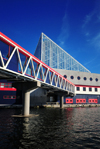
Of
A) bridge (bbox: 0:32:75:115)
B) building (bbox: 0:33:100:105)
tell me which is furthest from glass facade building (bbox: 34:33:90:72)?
bridge (bbox: 0:32:75:115)

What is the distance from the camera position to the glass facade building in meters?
138

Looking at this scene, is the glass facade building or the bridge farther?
the glass facade building

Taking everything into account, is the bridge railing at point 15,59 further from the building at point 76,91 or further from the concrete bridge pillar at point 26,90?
the concrete bridge pillar at point 26,90

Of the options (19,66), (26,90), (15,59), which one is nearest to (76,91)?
(26,90)

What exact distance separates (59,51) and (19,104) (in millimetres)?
112413

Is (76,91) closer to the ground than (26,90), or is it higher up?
closer to the ground

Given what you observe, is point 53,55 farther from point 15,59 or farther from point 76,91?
point 15,59

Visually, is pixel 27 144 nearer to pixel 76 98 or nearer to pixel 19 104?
pixel 19 104

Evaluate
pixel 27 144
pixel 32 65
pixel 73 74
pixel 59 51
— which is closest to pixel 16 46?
pixel 32 65

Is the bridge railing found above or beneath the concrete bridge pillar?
above

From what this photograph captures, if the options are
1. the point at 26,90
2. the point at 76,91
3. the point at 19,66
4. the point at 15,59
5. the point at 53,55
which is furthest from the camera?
the point at 53,55

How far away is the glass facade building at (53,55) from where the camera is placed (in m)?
138

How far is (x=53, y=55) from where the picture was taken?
147 meters

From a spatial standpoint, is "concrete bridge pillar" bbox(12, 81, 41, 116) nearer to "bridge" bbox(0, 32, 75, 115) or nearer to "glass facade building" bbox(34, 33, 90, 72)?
"bridge" bbox(0, 32, 75, 115)
